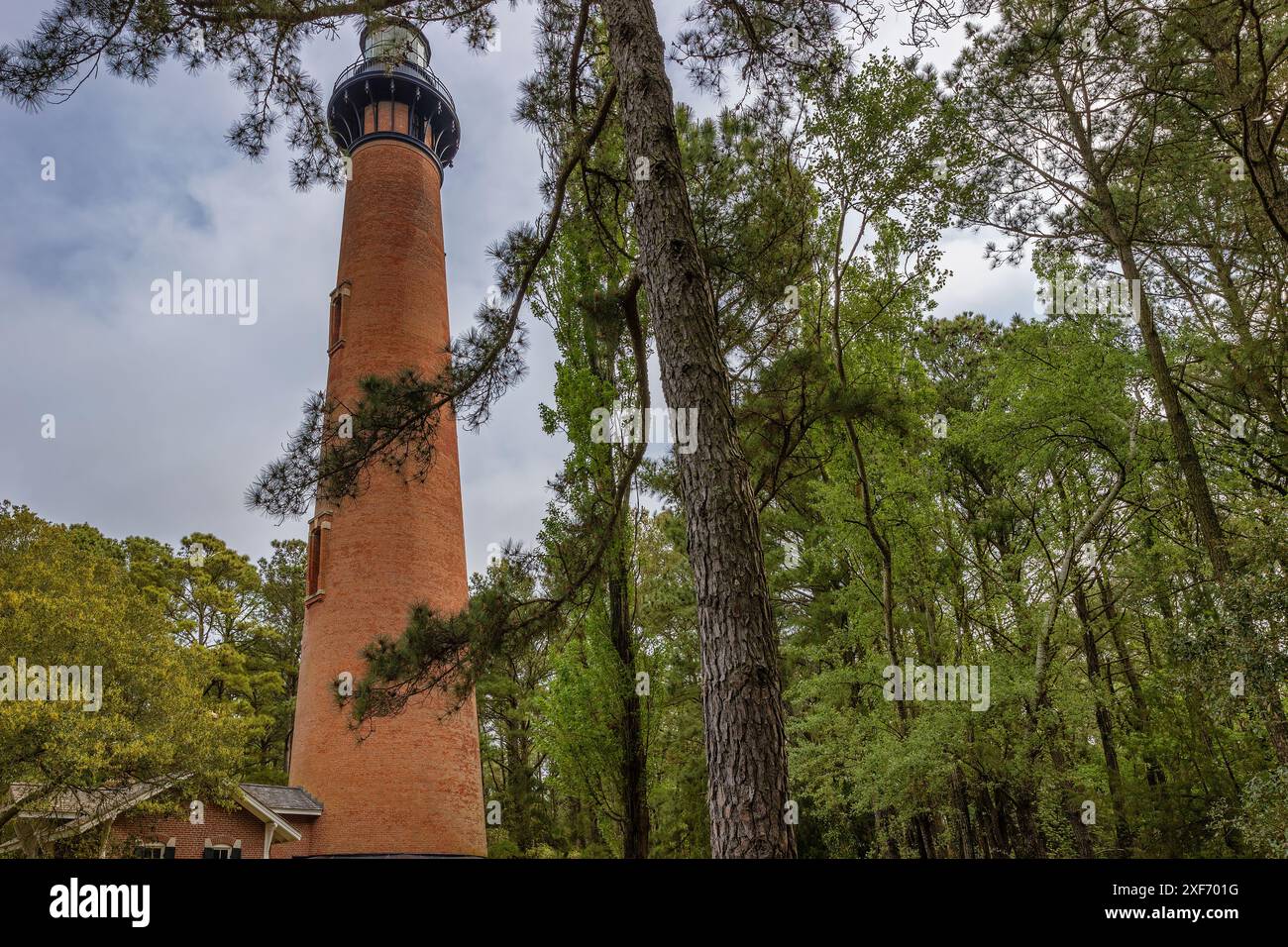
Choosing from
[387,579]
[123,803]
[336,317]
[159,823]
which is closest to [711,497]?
[387,579]

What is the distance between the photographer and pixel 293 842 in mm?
13367

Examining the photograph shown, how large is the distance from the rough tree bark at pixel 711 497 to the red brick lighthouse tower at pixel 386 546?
6.37 meters

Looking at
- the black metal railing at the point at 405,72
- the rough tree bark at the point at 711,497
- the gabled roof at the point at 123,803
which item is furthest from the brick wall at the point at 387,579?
the rough tree bark at the point at 711,497

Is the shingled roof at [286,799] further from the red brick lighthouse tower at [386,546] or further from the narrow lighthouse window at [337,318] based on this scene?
the narrow lighthouse window at [337,318]

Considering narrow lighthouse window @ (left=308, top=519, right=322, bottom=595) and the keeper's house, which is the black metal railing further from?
the keeper's house

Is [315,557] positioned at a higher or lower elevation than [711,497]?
higher

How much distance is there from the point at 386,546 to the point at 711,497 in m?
10.8

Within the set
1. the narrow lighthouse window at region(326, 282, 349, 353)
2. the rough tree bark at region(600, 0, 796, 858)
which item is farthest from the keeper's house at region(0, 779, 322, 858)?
the rough tree bark at region(600, 0, 796, 858)

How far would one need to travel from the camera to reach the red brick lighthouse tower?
1275 cm

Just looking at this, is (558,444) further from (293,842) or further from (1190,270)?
(1190,270)

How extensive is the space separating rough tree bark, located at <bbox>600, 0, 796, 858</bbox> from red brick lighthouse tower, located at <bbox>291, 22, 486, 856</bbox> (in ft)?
20.9

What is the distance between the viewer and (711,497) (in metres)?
4.36

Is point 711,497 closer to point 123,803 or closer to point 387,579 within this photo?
point 387,579
